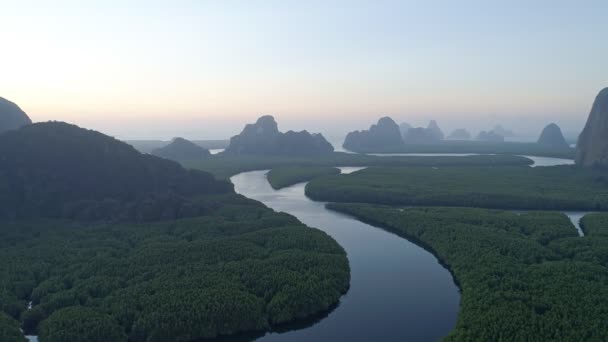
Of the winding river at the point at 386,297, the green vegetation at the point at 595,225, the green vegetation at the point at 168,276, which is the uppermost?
the green vegetation at the point at 595,225

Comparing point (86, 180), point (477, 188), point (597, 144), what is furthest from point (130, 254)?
point (597, 144)

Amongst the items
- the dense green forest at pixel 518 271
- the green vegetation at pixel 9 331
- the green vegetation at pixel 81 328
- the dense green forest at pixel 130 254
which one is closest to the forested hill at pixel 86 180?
the dense green forest at pixel 130 254

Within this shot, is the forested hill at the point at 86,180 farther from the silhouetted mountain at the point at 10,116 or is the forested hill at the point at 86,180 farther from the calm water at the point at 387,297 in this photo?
the silhouetted mountain at the point at 10,116

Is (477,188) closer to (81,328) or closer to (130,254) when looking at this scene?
(130,254)

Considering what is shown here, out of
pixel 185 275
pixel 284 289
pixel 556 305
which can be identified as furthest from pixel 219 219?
pixel 556 305

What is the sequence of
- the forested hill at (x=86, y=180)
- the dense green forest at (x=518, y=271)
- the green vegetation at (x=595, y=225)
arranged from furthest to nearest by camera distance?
1. the forested hill at (x=86, y=180)
2. the green vegetation at (x=595, y=225)
3. the dense green forest at (x=518, y=271)

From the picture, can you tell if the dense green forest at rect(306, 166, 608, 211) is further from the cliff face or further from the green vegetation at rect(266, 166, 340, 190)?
the green vegetation at rect(266, 166, 340, 190)

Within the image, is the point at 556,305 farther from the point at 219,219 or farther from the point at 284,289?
the point at 219,219
